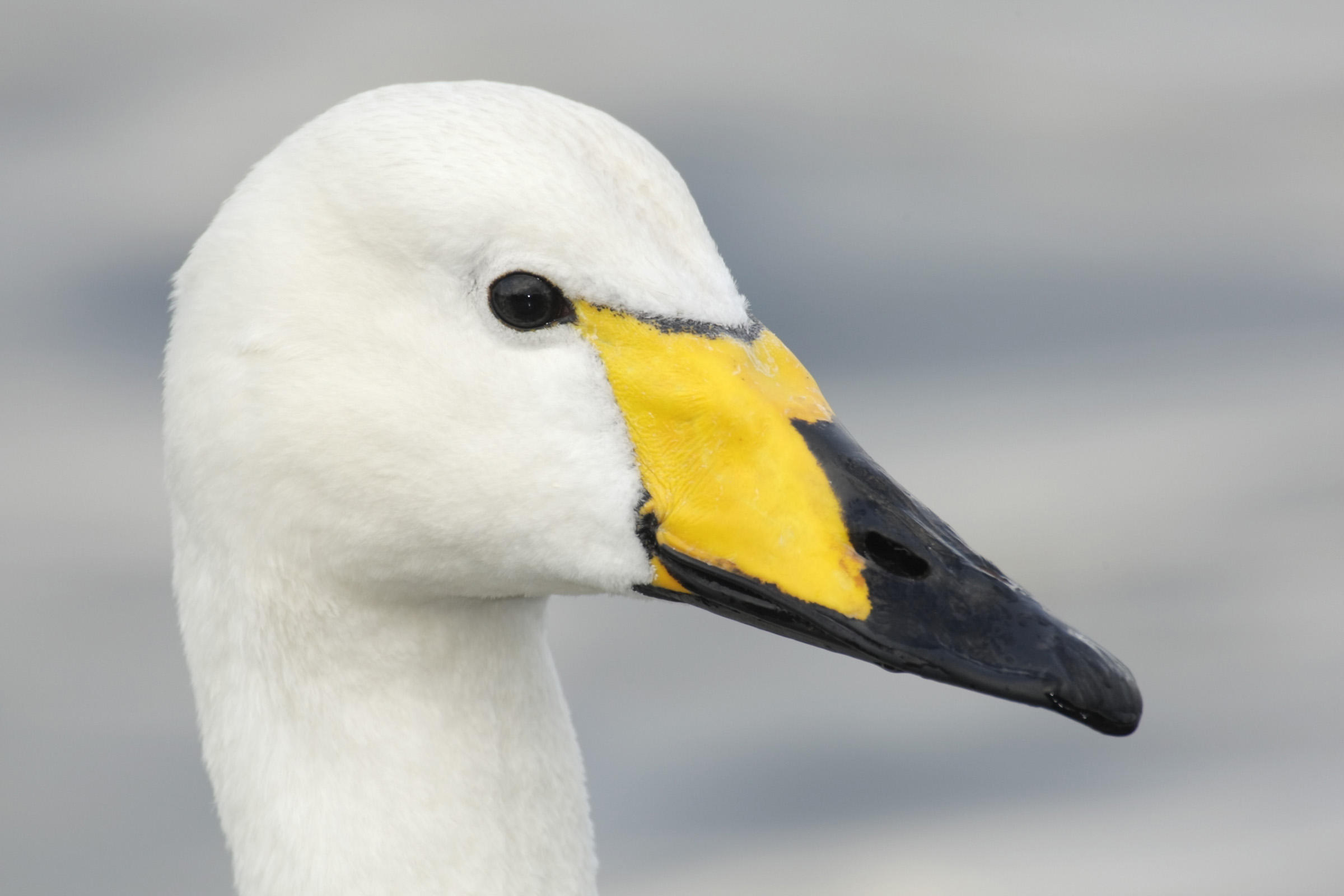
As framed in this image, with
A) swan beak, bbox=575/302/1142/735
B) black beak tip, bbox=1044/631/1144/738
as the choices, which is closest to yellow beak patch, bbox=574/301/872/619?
swan beak, bbox=575/302/1142/735

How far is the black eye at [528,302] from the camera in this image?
2.07 m

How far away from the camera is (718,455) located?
2.08 m

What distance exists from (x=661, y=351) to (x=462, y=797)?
76 centimetres

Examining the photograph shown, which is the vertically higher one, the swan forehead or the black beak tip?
the swan forehead

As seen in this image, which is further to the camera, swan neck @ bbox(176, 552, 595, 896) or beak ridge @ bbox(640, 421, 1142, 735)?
swan neck @ bbox(176, 552, 595, 896)

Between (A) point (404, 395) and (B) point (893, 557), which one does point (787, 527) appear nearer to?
(B) point (893, 557)

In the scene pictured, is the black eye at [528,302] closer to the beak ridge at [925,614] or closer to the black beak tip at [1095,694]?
the beak ridge at [925,614]

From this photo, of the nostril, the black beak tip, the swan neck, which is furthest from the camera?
the swan neck

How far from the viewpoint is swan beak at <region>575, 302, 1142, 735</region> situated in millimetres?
1988

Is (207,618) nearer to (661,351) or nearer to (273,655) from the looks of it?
(273,655)

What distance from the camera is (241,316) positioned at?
212 cm

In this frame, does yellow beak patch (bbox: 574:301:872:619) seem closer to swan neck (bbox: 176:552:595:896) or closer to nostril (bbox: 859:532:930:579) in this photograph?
nostril (bbox: 859:532:930:579)

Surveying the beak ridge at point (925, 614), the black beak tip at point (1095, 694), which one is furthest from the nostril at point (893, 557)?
the black beak tip at point (1095, 694)

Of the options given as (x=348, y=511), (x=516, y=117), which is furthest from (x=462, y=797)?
(x=516, y=117)
